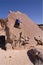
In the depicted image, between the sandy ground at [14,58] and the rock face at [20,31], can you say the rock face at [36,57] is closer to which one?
the sandy ground at [14,58]

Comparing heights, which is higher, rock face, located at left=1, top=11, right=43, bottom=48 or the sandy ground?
rock face, located at left=1, top=11, right=43, bottom=48

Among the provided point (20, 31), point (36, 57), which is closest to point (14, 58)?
point (36, 57)

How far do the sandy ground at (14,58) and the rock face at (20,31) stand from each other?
2.76ft

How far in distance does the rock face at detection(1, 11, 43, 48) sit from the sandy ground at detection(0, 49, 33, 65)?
0.84 meters

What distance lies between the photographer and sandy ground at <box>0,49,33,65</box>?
731 centimetres

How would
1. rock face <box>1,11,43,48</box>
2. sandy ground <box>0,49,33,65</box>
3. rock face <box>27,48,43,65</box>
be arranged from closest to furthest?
rock face <box>27,48,43,65</box>
sandy ground <box>0,49,33,65</box>
rock face <box>1,11,43,48</box>

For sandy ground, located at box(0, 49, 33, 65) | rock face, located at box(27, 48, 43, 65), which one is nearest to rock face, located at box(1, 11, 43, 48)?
sandy ground, located at box(0, 49, 33, 65)

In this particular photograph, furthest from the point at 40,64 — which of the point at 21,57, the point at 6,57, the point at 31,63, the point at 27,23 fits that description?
the point at 27,23

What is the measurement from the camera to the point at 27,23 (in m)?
10.2

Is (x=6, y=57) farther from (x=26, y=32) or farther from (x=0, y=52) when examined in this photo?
(x=26, y=32)

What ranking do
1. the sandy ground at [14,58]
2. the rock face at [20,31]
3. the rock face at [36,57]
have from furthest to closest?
1. the rock face at [20,31]
2. the sandy ground at [14,58]
3. the rock face at [36,57]

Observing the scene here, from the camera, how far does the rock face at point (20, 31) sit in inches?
366

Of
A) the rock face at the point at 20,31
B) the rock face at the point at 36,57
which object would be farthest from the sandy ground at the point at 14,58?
the rock face at the point at 20,31

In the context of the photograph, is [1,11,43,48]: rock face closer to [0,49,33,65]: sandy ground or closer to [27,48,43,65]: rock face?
[0,49,33,65]: sandy ground
